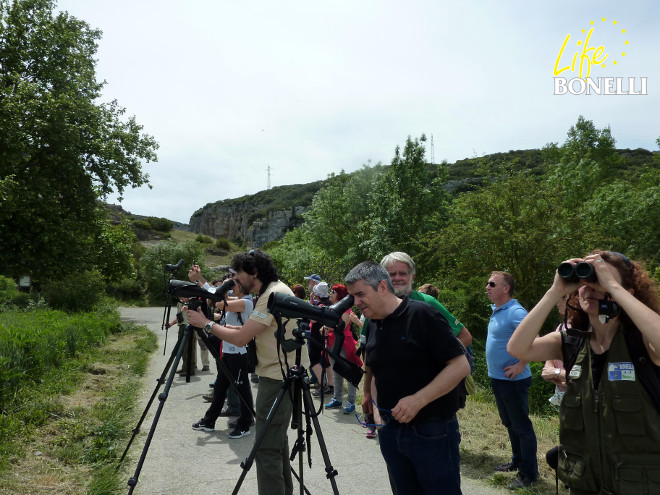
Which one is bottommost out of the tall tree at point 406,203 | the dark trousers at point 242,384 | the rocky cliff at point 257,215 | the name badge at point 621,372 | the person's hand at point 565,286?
the dark trousers at point 242,384

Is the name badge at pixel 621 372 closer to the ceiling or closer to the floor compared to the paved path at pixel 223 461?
closer to the ceiling

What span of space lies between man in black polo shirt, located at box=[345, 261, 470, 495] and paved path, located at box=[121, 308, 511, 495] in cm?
213

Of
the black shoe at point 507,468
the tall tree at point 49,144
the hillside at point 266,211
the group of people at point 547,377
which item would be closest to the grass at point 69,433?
the group of people at point 547,377

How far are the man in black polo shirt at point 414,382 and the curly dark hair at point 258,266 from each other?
142 cm

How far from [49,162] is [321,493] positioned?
68.4ft

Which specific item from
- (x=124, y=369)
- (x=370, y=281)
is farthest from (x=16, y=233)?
(x=370, y=281)

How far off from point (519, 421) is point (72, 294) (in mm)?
21801

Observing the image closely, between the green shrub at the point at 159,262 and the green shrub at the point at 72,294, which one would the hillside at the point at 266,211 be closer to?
the green shrub at the point at 159,262

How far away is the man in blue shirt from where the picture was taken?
4.44m

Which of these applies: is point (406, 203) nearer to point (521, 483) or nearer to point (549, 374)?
point (521, 483)

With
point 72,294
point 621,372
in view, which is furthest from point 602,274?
point 72,294

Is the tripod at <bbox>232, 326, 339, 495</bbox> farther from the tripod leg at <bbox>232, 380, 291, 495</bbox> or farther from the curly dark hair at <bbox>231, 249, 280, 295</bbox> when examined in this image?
the curly dark hair at <bbox>231, 249, 280, 295</bbox>

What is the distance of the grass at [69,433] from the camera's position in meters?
4.40

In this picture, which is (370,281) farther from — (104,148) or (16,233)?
(104,148)
